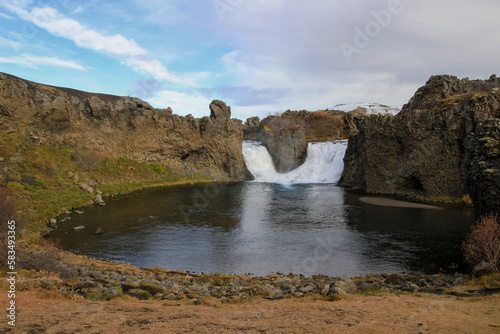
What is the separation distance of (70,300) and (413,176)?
45707 mm

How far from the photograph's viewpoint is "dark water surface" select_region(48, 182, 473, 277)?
2061 centimetres

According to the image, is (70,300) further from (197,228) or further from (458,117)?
(458,117)

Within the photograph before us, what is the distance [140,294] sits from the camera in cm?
1355

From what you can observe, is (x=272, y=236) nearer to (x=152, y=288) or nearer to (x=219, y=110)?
(x=152, y=288)

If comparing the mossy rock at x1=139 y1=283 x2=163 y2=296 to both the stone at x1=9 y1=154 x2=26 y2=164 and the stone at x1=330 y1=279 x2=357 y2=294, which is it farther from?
the stone at x1=9 y1=154 x2=26 y2=164

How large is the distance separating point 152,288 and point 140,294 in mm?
895

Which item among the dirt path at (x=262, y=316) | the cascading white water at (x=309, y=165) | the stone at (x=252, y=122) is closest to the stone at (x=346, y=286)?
the dirt path at (x=262, y=316)

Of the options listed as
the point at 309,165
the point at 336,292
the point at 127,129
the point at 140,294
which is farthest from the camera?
the point at 309,165

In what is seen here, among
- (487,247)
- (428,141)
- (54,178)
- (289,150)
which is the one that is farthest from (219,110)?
(487,247)

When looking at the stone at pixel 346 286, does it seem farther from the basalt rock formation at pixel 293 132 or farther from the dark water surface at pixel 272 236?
the basalt rock formation at pixel 293 132

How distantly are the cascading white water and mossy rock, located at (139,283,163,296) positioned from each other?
51152 millimetres

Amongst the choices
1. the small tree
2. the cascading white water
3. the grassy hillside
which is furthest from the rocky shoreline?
the cascading white water

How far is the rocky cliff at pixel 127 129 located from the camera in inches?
1754

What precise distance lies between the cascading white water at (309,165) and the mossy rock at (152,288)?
51.2 m
